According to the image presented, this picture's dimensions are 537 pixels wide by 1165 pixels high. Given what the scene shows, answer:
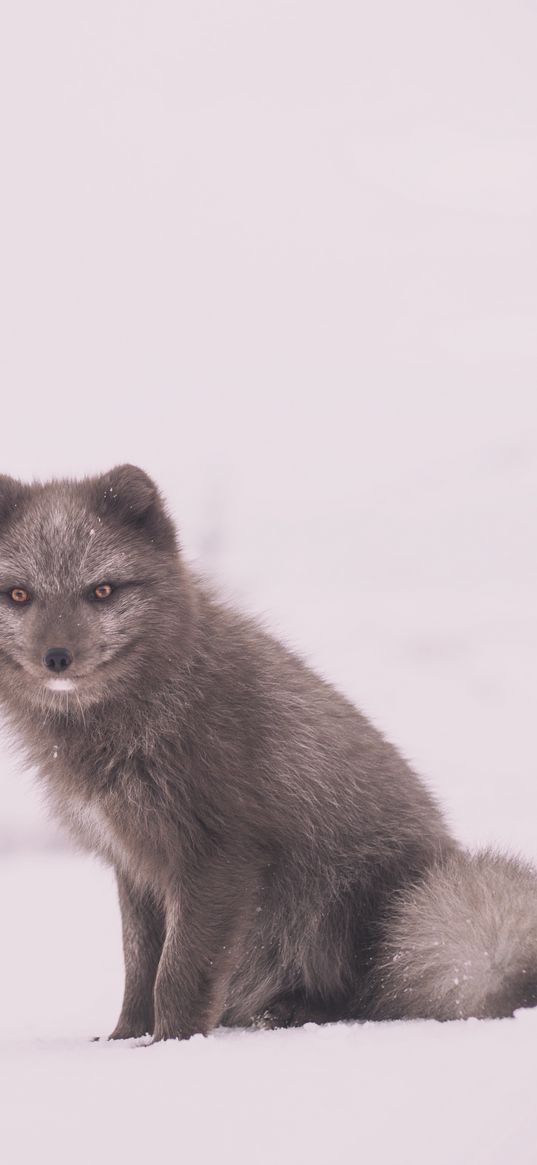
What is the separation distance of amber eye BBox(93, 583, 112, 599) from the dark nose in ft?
0.90

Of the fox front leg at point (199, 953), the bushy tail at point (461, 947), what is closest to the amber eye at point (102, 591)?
the fox front leg at point (199, 953)

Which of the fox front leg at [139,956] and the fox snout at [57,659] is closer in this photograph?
the fox snout at [57,659]

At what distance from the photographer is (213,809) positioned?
4.24 meters

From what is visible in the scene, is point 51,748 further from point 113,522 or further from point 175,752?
point 113,522

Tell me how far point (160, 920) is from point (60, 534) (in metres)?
1.42

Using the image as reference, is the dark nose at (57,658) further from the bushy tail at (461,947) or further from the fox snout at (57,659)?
the bushy tail at (461,947)

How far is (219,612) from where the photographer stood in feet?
15.8

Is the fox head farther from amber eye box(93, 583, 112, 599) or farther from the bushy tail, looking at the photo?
the bushy tail

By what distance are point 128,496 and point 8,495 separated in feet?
1.37

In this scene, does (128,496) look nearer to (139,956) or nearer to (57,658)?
(57,658)

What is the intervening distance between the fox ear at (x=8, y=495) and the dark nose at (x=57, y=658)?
2.17ft

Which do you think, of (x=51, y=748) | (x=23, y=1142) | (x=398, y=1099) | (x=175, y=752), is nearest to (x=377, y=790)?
(x=175, y=752)

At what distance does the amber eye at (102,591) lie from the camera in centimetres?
430

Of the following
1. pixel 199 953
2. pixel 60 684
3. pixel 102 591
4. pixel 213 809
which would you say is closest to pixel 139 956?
pixel 199 953
